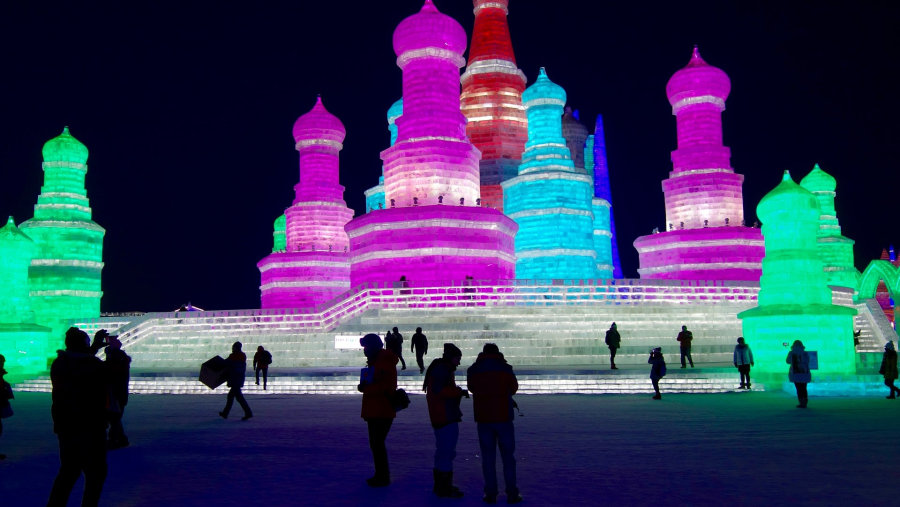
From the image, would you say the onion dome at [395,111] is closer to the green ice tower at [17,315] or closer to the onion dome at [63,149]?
the onion dome at [63,149]

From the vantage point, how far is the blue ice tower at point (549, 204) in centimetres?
3731

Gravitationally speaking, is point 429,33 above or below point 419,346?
above

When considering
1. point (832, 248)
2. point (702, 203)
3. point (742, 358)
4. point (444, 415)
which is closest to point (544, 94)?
point (702, 203)

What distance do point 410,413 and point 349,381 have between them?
565 centimetres

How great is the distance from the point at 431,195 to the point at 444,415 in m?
26.1

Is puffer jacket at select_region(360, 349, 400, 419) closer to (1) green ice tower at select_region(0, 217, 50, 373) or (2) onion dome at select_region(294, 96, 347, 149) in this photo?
(1) green ice tower at select_region(0, 217, 50, 373)

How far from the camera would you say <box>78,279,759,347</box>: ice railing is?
1054 inches

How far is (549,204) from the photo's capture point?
37656 millimetres

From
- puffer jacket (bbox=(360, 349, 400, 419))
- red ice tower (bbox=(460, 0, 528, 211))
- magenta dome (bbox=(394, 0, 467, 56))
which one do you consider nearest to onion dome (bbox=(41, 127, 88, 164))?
magenta dome (bbox=(394, 0, 467, 56))

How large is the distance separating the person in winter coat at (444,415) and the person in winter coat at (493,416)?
0.19 m

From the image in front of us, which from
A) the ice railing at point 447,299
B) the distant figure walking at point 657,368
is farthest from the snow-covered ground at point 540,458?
the ice railing at point 447,299

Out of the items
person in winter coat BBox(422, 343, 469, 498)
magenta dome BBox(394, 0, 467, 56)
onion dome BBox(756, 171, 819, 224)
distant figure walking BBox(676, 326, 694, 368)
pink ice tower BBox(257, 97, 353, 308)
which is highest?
magenta dome BBox(394, 0, 467, 56)

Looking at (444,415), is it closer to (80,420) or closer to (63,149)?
(80,420)

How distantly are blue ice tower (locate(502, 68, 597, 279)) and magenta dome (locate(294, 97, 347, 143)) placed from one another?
10.7 metres
